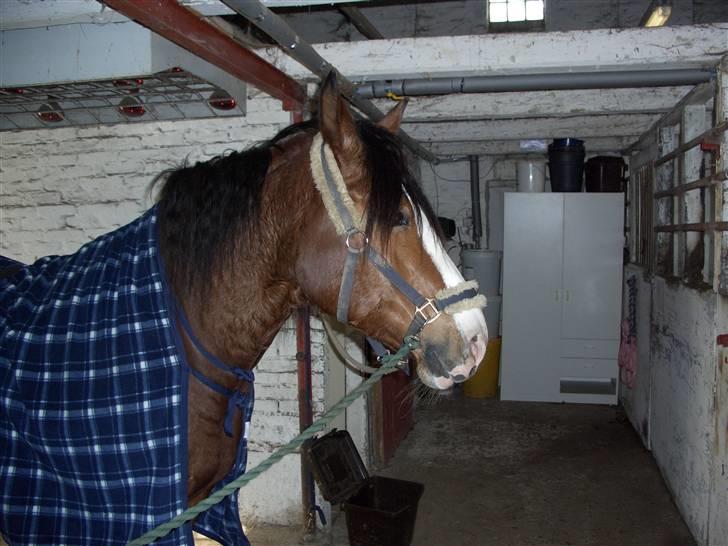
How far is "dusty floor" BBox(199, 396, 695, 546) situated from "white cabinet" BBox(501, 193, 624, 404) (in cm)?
34

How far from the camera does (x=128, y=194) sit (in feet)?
10.0

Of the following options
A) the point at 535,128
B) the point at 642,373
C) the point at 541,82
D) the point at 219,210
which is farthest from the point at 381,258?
the point at 642,373

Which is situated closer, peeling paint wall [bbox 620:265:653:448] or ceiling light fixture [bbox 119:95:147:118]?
ceiling light fixture [bbox 119:95:147:118]

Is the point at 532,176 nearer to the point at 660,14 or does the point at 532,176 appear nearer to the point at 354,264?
the point at 660,14

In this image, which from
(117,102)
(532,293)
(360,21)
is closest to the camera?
(117,102)

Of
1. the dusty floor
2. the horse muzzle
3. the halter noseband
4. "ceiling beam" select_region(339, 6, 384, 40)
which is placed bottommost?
the dusty floor

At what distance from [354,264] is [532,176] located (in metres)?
5.09

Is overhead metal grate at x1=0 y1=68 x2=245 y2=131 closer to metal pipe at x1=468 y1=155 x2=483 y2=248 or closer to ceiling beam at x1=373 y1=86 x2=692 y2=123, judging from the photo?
ceiling beam at x1=373 y1=86 x2=692 y2=123

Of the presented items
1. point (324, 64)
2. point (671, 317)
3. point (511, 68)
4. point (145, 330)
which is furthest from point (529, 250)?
point (145, 330)

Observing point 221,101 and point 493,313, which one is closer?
point 221,101

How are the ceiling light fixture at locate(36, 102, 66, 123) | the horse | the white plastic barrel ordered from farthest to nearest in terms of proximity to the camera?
the white plastic barrel → the ceiling light fixture at locate(36, 102, 66, 123) → the horse

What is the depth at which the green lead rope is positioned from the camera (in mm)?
1199

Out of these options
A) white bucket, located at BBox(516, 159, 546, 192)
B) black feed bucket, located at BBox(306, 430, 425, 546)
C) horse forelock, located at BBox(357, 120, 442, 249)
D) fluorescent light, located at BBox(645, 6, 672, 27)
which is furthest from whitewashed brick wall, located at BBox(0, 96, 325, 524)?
white bucket, located at BBox(516, 159, 546, 192)

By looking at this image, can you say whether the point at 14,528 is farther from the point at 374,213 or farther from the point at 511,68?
the point at 511,68
